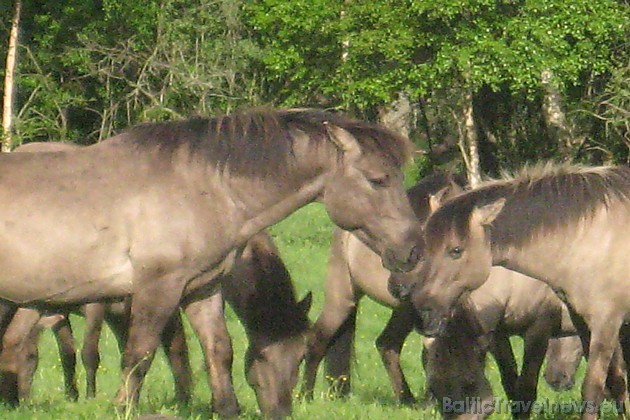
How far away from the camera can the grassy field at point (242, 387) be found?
28.6ft

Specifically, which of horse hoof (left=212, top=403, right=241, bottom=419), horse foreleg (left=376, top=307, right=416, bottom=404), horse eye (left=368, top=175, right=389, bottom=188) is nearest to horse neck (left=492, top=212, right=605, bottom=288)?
horse eye (left=368, top=175, right=389, bottom=188)

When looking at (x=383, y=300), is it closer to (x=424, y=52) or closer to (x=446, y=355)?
(x=446, y=355)

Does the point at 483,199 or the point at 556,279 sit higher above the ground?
the point at 483,199

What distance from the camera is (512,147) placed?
42.9 m

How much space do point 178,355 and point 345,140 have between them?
2.98m

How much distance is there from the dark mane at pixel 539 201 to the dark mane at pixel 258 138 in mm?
814

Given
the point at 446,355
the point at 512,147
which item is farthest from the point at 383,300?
the point at 512,147

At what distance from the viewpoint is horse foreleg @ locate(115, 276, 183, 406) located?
8.49 meters

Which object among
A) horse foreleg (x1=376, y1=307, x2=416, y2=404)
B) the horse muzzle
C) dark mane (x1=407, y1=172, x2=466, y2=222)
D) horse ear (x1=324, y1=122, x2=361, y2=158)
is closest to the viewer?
horse ear (x1=324, y1=122, x2=361, y2=158)

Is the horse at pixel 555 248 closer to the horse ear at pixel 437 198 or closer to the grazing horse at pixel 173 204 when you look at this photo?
the grazing horse at pixel 173 204

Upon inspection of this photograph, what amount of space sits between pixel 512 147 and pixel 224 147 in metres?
34.8

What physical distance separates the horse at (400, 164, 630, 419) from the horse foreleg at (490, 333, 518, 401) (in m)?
1.38

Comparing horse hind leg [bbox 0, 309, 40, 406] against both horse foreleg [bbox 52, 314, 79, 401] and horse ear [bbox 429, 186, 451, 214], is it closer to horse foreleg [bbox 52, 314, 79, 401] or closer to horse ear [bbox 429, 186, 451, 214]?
horse foreleg [bbox 52, 314, 79, 401]

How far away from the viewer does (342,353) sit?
12273mm
